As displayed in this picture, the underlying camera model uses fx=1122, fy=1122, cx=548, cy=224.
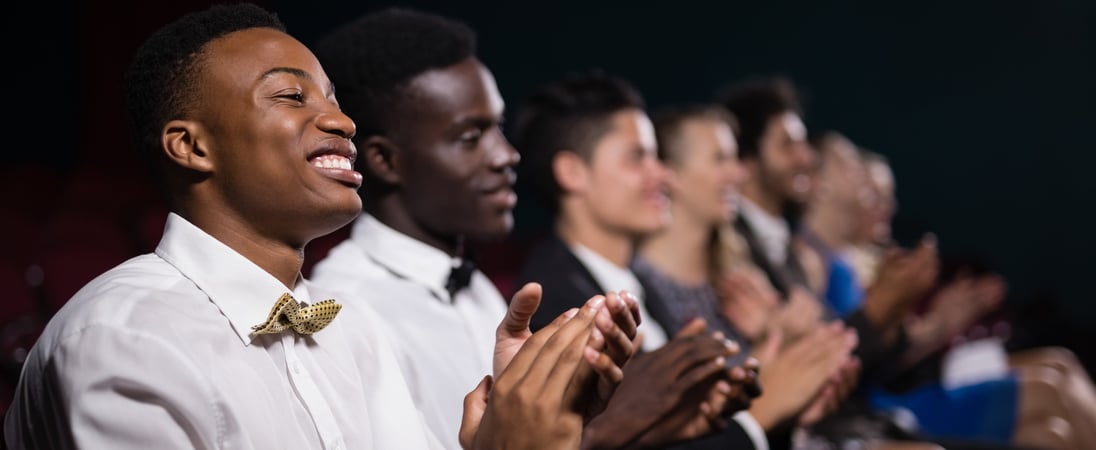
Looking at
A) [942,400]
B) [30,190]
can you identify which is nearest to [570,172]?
[942,400]

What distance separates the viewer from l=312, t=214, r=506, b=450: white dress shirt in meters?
1.24

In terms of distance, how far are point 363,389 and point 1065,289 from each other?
4807 millimetres

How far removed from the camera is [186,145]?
91cm

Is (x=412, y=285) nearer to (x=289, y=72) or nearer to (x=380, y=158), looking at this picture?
(x=380, y=158)

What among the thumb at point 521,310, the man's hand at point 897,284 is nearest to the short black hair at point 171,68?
the thumb at point 521,310

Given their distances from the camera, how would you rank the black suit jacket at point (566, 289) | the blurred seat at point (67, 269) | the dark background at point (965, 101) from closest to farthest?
the black suit jacket at point (566, 289) → the blurred seat at point (67, 269) → the dark background at point (965, 101)

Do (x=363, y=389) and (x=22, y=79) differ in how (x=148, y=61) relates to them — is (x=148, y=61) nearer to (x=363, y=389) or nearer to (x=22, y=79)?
(x=363, y=389)

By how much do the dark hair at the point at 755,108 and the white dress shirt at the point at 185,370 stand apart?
2282 mm

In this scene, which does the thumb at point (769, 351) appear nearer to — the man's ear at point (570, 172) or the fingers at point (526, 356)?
the man's ear at point (570, 172)

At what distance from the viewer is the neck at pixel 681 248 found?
89.2 inches

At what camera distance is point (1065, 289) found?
16.7 feet

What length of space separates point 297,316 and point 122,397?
0.17 metres

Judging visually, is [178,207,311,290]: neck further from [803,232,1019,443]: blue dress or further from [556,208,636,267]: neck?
[803,232,1019,443]: blue dress

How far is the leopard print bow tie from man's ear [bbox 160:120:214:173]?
0.13 meters
